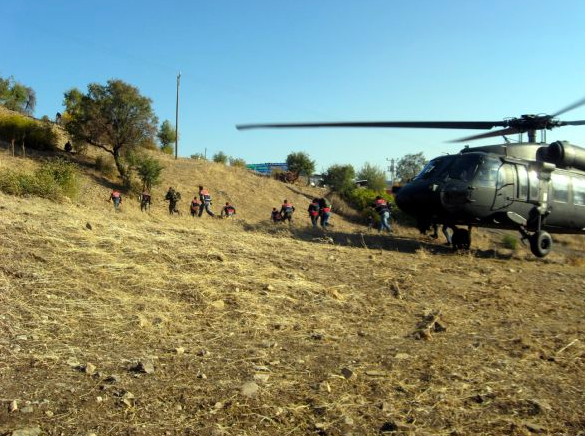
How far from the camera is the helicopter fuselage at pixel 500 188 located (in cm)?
1150

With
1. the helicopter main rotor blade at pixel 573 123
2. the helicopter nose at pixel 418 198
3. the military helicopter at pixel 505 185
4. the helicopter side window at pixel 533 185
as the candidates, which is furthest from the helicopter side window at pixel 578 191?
the helicopter nose at pixel 418 198

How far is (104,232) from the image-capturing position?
7.56m

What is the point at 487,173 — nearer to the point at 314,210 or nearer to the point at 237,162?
the point at 314,210

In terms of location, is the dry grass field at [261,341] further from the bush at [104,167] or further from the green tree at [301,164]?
the green tree at [301,164]

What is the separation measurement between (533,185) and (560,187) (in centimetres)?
116

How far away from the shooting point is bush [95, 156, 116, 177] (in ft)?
96.2

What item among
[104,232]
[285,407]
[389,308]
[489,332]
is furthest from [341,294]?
[104,232]

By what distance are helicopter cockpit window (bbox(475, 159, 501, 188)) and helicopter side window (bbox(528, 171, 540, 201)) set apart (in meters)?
1.14

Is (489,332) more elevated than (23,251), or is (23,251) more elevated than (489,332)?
(23,251)

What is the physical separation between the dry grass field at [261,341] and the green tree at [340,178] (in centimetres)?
3118

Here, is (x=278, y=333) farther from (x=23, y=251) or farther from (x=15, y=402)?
(x=23, y=251)

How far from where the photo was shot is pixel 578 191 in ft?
44.1

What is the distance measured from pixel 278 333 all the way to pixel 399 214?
2607 cm

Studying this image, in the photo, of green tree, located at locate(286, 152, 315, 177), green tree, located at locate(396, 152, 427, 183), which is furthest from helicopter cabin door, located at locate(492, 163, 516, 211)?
green tree, located at locate(396, 152, 427, 183)
